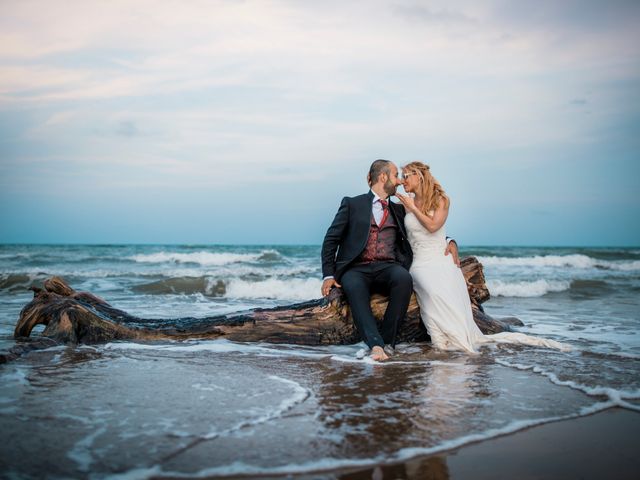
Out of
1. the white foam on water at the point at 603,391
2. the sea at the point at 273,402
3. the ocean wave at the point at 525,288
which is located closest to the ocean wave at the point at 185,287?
the sea at the point at 273,402

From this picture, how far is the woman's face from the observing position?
6324 millimetres

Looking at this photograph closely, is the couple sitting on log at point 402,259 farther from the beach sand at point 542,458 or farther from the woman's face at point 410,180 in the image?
the beach sand at point 542,458

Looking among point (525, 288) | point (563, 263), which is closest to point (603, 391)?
point (525, 288)

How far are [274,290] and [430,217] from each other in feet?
31.9

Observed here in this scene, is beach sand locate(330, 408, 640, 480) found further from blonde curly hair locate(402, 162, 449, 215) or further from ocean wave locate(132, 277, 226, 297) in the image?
ocean wave locate(132, 277, 226, 297)

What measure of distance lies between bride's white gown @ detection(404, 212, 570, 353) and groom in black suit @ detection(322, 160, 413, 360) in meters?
0.19

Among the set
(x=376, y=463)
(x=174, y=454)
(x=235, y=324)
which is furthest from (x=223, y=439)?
(x=235, y=324)

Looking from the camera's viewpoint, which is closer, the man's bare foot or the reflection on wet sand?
the reflection on wet sand

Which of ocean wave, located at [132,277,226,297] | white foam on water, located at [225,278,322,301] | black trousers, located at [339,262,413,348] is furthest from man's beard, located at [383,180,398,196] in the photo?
ocean wave, located at [132,277,226,297]

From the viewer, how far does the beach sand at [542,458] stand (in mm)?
2672

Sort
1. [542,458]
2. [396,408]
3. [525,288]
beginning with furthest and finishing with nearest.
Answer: [525,288] → [396,408] → [542,458]

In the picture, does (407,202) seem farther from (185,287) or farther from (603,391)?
(185,287)

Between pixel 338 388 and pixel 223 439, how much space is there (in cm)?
140

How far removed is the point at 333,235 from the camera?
6.37 m
